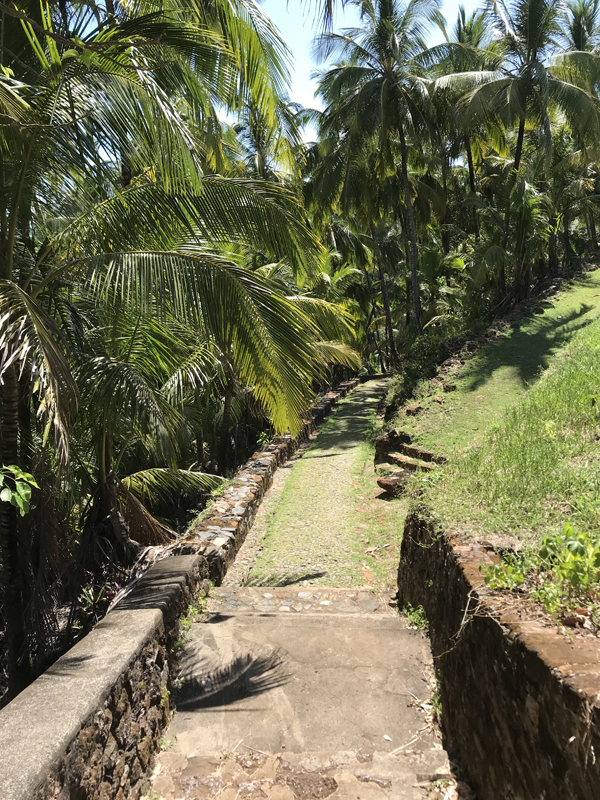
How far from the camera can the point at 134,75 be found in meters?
4.47

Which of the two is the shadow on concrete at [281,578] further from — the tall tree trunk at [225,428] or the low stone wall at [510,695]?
the tall tree trunk at [225,428]

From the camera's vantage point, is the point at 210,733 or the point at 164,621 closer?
the point at 210,733

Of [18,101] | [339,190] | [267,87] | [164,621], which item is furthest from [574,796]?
[339,190]

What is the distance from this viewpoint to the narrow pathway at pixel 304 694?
319cm

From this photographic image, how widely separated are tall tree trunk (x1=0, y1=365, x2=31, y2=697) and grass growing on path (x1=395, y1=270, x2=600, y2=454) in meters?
5.84

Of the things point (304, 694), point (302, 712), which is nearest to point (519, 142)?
point (304, 694)

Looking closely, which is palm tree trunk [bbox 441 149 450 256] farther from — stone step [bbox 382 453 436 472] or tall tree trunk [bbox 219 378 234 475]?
stone step [bbox 382 453 436 472]

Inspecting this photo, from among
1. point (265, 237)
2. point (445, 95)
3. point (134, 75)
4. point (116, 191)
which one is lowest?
point (265, 237)

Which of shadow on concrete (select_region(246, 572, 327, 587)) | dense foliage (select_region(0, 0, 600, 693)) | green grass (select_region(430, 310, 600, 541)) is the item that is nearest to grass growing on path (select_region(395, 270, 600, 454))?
green grass (select_region(430, 310, 600, 541))

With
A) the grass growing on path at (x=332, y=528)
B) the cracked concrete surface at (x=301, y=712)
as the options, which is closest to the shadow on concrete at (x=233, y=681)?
the cracked concrete surface at (x=301, y=712)

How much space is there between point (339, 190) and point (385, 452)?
32.2ft

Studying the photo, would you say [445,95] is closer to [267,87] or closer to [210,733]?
[267,87]

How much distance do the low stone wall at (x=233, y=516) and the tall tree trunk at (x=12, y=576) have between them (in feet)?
5.67

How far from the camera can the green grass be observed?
390 centimetres
